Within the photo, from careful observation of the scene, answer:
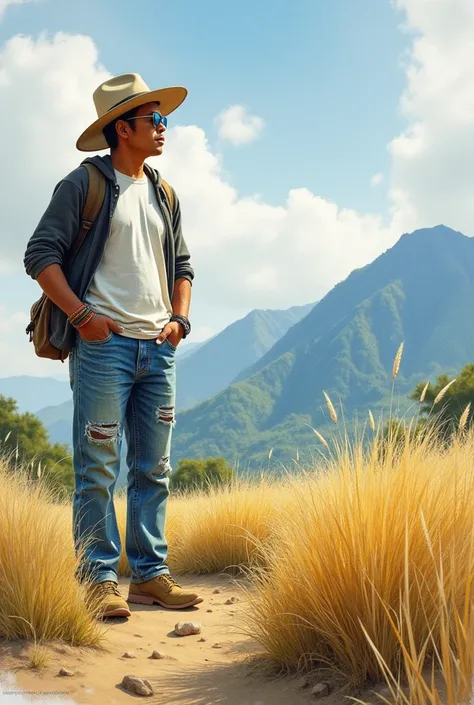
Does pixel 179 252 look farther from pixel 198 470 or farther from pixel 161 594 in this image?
pixel 198 470

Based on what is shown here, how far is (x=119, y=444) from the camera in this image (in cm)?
321

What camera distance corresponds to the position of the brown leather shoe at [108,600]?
3033 mm

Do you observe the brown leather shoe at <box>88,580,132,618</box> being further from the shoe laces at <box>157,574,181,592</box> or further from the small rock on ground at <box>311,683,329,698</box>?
the small rock on ground at <box>311,683,329,698</box>

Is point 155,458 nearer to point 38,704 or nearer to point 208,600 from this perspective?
point 208,600

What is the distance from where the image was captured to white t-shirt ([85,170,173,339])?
324cm

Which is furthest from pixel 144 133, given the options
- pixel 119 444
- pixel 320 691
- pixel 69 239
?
pixel 320 691

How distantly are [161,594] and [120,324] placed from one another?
1369mm

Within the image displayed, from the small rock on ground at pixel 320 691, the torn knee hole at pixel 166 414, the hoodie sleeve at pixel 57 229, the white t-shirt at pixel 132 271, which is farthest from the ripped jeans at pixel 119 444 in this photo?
the small rock on ground at pixel 320 691

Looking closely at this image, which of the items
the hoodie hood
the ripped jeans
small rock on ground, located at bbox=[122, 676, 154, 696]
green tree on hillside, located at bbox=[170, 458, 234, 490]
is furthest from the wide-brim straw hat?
green tree on hillside, located at bbox=[170, 458, 234, 490]

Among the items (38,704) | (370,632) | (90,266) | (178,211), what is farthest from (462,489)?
(178,211)

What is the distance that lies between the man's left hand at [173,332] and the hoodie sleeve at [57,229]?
1.91ft

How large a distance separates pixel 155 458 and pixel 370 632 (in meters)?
1.60

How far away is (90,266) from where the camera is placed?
3.20 meters

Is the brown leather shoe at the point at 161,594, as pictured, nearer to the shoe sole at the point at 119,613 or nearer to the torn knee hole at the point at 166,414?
the shoe sole at the point at 119,613
